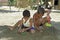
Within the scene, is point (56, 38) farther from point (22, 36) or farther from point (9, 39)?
point (9, 39)

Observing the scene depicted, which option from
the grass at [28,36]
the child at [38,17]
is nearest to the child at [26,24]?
the grass at [28,36]

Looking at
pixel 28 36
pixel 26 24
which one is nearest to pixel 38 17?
pixel 26 24

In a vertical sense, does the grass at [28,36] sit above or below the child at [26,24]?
below

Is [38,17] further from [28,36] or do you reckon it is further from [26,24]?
[28,36]

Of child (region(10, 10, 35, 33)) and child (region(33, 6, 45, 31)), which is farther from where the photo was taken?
child (region(33, 6, 45, 31))

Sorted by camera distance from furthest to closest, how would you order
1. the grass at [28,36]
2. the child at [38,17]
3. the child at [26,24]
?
the child at [38,17]
the child at [26,24]
the grass at [28,36]

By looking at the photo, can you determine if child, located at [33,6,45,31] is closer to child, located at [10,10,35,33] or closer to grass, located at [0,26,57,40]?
child, located at [10,10,35,33]

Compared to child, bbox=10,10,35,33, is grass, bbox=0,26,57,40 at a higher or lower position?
lower

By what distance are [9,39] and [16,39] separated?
20 cm

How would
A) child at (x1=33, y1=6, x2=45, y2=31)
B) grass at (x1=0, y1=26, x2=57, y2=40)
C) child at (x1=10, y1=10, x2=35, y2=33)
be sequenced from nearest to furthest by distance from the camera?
1. grass at (x1=0, y1=26, x2=57, y2=40)
2. child at (x1=10, y1=10, x2=35, y2=33)
3. child at (x1=33, y1=6, x2=45, y2=31)

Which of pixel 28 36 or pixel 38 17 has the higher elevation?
pixel 38 17

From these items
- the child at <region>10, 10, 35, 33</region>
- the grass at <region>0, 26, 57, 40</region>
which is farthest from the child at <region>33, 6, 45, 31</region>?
the grass at <region>0, 26, 57, 40</region>

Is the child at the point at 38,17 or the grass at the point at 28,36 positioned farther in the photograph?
the child at the point at 38,17

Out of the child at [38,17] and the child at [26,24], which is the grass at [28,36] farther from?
the child at [38,17]
